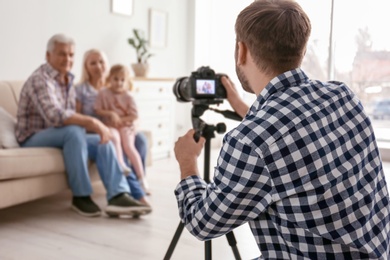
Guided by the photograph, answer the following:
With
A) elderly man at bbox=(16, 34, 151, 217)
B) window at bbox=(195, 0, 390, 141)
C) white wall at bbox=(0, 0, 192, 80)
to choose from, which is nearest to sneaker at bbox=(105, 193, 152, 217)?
elderly man at bbox=(16, 34, 151, 217)

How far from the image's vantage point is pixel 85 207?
281 cm

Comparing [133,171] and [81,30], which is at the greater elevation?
[81,30]

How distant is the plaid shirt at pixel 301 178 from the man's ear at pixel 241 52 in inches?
3.5

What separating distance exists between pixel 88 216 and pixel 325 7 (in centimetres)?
354

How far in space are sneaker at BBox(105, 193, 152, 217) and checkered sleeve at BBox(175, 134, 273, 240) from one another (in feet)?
5.78

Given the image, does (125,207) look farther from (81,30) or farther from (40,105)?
(81,30)

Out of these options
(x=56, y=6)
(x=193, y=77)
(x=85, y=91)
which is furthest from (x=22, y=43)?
(x=193, y=77)

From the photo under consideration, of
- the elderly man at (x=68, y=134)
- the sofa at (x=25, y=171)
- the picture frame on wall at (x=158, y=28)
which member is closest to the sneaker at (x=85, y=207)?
the elderly man at (x=68, y=134)

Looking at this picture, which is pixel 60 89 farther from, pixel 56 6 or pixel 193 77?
pixel 193 77

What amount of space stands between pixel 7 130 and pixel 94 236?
88 centimetres

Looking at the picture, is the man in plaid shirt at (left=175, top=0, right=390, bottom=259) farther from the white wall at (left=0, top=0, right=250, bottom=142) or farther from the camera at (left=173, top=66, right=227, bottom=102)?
→ the white wall at (left=0, top=0, right=250, bottom=142)

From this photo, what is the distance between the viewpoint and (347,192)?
0.94 metres

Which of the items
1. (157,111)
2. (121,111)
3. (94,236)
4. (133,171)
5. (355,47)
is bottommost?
(94,236)

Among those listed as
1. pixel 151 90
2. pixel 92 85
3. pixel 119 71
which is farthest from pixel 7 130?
pixel 151 90
